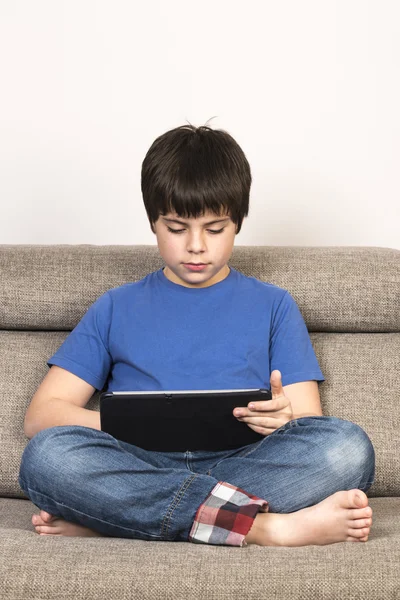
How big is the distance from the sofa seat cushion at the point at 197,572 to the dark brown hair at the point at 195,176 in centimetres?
74

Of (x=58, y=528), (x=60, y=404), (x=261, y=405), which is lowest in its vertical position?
(x=58, y=528)

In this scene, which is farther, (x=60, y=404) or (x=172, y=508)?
(x=60, y=404)

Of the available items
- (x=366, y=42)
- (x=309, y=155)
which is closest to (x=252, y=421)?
(x=309, y=155)

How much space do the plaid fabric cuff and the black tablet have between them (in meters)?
0.16

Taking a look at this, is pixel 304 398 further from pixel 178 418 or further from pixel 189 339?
pixel 178 418

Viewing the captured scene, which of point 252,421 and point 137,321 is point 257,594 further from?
point 137,321

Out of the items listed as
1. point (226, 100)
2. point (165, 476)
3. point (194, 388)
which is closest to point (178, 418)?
point (165, 476)

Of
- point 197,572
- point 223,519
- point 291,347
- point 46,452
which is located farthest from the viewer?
point 291,347

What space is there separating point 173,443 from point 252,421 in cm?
17

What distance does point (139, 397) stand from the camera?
1.61 metres

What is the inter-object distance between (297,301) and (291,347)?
0.67 feet

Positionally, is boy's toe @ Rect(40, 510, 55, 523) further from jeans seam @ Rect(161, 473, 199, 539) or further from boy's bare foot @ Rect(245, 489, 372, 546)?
boy's bare foot @ Rect(245, 489, 372, 546)

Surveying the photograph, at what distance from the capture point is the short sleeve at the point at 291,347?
6.36ft

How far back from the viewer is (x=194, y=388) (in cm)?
186
